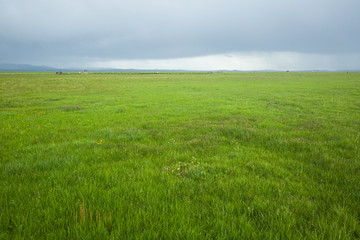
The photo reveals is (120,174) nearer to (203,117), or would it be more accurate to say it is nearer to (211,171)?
(211,171)

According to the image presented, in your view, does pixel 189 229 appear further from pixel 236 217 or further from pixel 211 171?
pixel 211 171

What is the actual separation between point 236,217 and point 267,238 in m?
0.50

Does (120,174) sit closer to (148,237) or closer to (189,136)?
(148,237)

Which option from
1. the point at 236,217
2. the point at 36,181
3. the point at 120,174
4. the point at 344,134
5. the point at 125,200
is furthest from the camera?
the point at 344,134

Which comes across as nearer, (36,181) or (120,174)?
(36,181)

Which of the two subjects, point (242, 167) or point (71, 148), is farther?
point (71, 148)

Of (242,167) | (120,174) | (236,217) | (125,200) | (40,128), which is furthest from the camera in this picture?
(40,128)

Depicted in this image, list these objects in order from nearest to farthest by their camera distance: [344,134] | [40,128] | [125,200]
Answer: [125,200]
[344,134]
[40,128]

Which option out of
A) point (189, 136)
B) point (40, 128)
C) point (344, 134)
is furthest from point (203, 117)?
point (40, 128)

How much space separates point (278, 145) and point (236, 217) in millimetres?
4431

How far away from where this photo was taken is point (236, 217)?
2959 millimetres

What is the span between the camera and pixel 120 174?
172 inches

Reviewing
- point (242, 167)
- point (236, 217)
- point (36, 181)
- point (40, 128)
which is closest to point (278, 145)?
point (242, 167)

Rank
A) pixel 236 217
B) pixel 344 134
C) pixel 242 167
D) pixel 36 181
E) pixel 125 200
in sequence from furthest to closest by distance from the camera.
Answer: pixel 344 134
pixel 242 167
pixel 36 181
pixel 125 200
pixel 236 217
